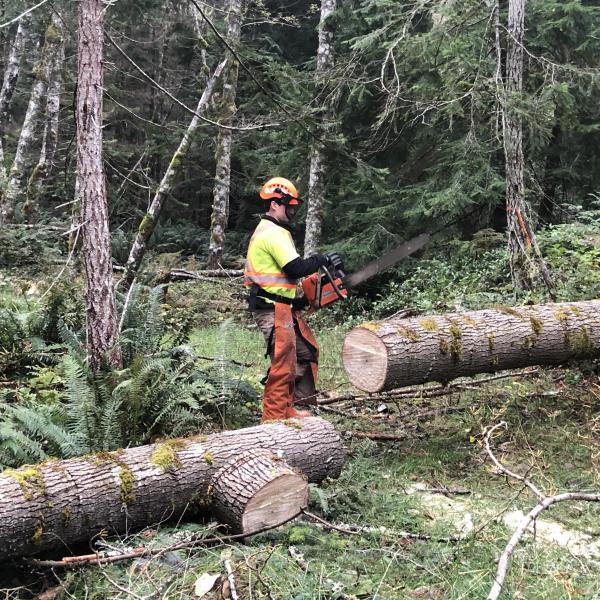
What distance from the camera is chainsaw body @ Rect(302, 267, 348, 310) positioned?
219 inches

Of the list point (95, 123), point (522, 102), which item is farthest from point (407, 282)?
point (95, 123)

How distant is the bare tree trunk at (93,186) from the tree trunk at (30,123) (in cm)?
1106

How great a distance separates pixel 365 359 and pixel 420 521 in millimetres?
1595

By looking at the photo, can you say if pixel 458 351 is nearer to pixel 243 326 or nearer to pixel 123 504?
pixel 123 504

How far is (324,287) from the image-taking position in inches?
225

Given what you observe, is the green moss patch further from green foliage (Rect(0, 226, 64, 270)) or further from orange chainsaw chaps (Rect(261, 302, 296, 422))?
green foliage (Rect(0, 226, 64, 270))

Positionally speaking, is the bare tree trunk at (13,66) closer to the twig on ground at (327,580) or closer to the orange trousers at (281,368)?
the orange trousers at (281,368)

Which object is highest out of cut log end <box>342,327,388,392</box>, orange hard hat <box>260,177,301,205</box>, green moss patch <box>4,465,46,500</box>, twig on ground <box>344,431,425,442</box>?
orange hard hat <box>260,177,301,205</box>

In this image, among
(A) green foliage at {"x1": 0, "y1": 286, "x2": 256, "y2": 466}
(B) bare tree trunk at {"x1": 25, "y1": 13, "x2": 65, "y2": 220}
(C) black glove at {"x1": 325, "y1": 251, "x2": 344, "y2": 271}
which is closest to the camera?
(A) green foliage at {"x1": 0, "y1": 286, "x2": 256, "y2": 466}

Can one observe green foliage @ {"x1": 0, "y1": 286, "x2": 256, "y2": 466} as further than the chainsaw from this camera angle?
No

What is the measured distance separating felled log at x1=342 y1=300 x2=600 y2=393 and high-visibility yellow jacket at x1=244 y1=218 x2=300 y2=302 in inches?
31.2

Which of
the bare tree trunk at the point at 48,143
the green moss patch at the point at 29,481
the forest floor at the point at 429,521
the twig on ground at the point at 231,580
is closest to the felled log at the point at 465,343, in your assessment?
the forest floor at the point at 429,521

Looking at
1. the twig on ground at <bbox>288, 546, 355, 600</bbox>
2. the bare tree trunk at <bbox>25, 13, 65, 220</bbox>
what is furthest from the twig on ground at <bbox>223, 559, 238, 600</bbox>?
the bare tree trunk at <bbox>25, 13, 65, 220</bbox>

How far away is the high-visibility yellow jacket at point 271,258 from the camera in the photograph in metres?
5.55
